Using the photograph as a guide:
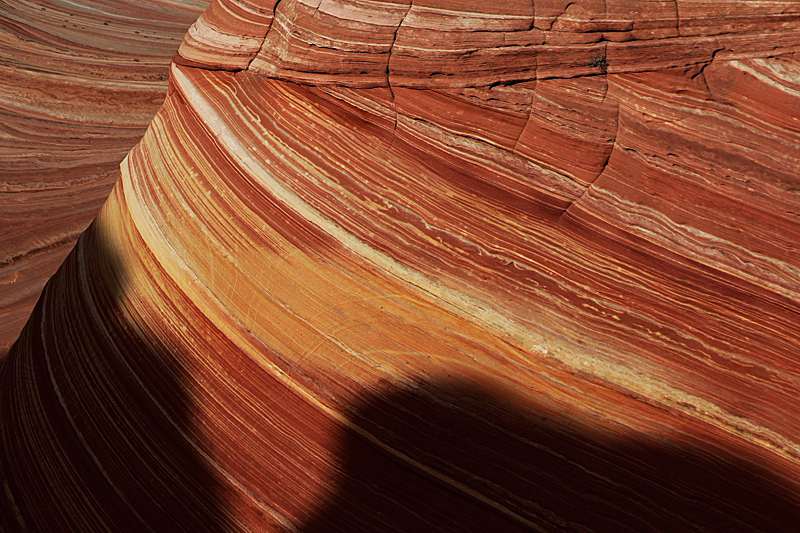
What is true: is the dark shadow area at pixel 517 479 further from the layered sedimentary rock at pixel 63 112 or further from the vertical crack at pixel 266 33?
the layered sedimentary rock at pixel 63 112

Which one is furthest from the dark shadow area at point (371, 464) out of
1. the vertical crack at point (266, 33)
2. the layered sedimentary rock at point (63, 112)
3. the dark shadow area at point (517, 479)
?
the layered sedimentary rock at point (63, 112)

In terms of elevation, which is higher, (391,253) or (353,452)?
(391,253)

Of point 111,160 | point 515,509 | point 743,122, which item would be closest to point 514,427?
point 515,509

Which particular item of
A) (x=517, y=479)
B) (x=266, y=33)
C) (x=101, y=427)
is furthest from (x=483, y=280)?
Result: (x=101, y=427)

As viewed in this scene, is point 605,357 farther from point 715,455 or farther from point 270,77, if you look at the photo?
point 270,77

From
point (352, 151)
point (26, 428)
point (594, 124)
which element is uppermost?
point (594, 124)

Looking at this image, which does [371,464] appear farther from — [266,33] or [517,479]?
[266,33]

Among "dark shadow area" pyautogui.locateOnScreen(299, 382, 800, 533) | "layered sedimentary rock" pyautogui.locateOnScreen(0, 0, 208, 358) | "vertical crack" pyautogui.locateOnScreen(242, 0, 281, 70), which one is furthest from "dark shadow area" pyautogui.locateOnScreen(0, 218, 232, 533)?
"layered sedimentary rock" pyautogui.locateOnScreen(0, 0, 208, 358)
